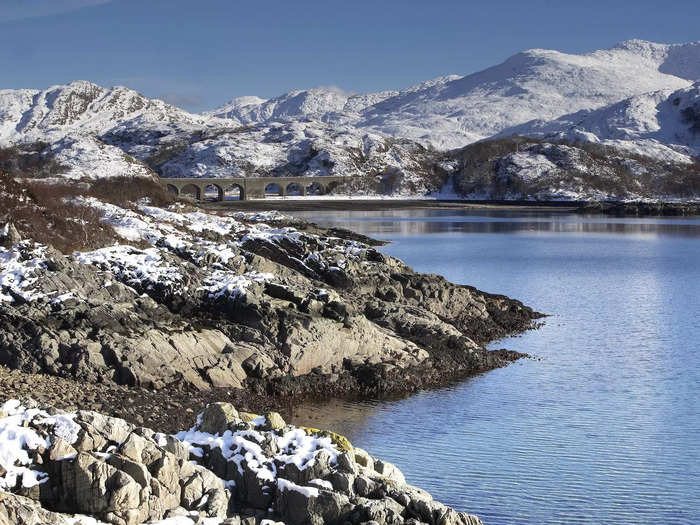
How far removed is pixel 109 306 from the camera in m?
21.0

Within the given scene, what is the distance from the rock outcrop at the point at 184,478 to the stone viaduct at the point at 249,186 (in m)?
121

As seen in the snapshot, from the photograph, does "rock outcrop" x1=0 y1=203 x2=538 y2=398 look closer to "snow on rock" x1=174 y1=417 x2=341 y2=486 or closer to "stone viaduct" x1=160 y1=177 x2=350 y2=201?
"snow on rock" x1=174 y1=417 x2=341 y2=486

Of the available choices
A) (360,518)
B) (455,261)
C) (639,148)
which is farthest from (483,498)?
(639,148)

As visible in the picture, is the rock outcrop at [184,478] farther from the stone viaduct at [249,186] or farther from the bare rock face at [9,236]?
the stone viaduct at [249,186]

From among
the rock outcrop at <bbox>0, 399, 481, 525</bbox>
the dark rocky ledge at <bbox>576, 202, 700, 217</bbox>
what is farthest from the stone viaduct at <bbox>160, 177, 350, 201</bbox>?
the rock outcrop at <bbox>0, 399, 481, 525</bbox>

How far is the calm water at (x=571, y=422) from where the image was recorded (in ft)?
47.1

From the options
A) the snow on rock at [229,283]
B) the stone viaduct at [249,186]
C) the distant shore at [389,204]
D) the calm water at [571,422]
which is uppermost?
the stone viaduct at [249,186]

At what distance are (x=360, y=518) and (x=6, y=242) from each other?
16.4 meters

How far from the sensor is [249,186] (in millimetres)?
145750

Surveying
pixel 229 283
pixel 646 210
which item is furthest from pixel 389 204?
pixel 229 283

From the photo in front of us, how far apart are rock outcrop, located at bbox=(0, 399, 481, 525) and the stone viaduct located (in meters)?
121

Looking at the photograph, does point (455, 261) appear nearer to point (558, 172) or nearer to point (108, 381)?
point (108, 381)

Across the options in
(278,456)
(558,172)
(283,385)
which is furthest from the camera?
(558,172)

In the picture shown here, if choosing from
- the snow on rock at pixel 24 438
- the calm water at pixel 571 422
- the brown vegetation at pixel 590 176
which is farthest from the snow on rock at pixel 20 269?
the brown vegetation at pixel 590 176
